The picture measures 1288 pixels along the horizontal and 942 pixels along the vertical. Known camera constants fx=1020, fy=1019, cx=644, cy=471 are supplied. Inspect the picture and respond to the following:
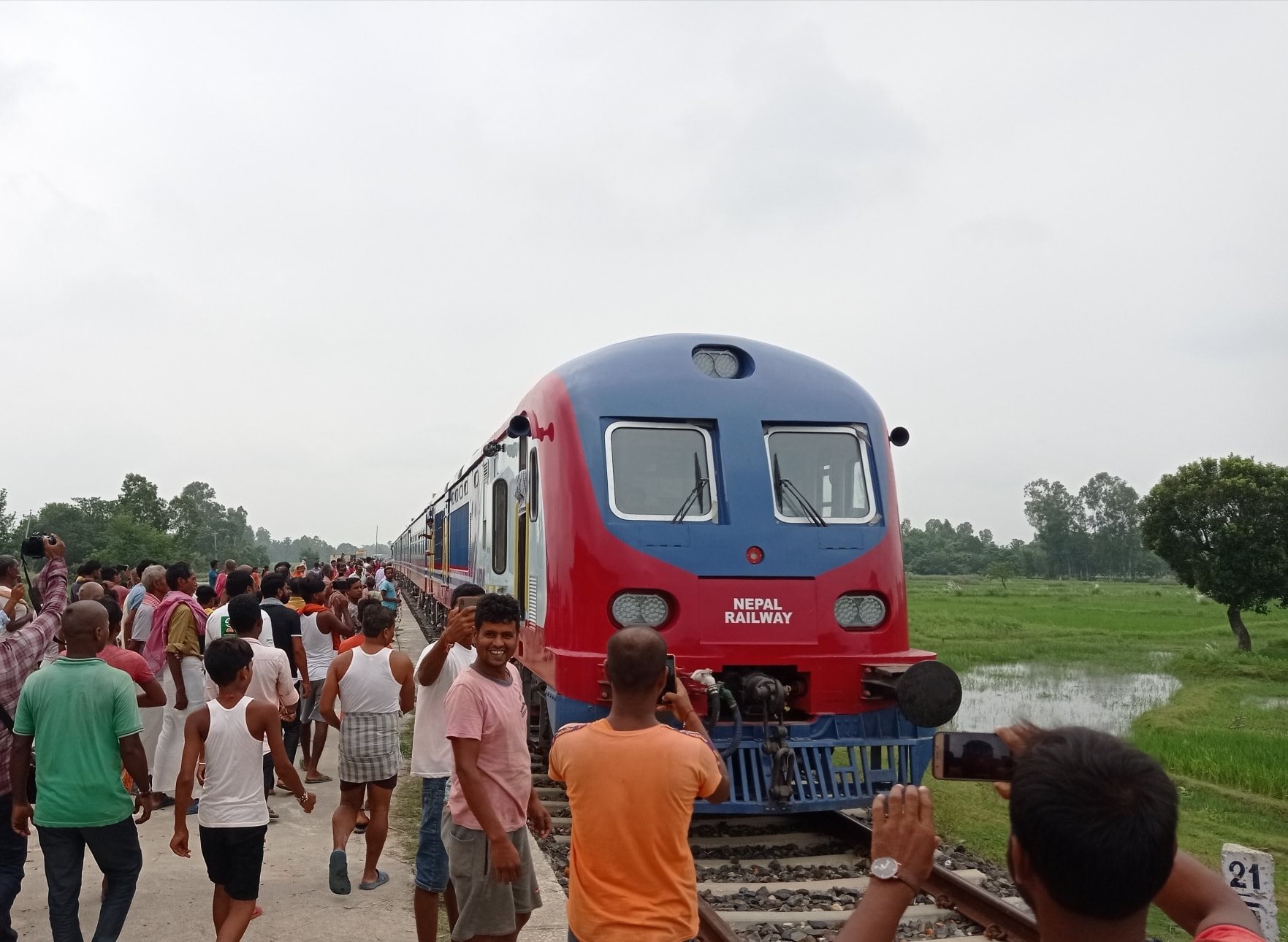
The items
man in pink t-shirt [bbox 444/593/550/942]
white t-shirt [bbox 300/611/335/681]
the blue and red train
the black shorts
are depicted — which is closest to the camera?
man in pink t-shirt [bbox 444/593/550/942]

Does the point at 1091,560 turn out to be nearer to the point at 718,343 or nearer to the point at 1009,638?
the point at 1009,638

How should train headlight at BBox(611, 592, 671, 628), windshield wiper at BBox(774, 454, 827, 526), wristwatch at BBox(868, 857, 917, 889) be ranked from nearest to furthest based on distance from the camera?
wristwatch at BBox(868, 857, 917, 889), train headlight at BBox(611, 592, 671, 628), windshield wiper at BBox(774, 454, 827, 526)

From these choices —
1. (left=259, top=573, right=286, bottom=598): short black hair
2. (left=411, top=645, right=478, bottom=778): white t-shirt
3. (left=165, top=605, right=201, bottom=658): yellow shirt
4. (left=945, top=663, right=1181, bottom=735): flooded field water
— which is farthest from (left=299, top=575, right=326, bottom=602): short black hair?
(left=945, top=663, right=1181, bottom=735): flooded field water

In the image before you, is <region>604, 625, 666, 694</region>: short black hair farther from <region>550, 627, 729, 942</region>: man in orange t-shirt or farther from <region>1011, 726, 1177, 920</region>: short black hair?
<region>1011, 726, 1177, 920</region>: short black hair

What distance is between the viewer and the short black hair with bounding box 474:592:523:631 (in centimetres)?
370

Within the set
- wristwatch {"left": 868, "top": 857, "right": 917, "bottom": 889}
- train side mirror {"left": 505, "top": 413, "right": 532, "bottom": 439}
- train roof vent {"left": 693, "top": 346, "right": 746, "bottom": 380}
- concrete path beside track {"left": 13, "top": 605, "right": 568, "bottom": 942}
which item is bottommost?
concrete path beside track {"left": 13, "top": 605, "right": 568, "bottom": 942}

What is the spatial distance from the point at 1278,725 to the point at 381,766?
13838 mm

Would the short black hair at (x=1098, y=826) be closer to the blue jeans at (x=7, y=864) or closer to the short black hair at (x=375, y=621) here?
the blue jeans at (x=7, y=864)

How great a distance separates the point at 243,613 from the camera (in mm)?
5523

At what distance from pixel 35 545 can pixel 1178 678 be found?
20919 millimetres

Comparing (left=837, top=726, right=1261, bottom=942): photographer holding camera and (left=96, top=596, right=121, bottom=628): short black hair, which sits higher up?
(left=96, top=596, right=121, bottom=628): short black hair

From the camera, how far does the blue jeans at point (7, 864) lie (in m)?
4.20

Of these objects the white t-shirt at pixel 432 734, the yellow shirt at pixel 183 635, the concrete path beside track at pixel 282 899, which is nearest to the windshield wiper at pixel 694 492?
the white t-shirt at pixel 432 734

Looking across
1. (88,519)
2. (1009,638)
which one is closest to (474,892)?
(1009,638)
